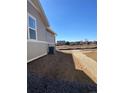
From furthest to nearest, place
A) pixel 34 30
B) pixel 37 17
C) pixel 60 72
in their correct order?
pixel 37 17, pixel 34 30, pixel 60 72

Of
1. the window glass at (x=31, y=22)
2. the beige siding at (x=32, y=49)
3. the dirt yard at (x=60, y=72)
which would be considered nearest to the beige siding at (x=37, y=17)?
the window glass at (x=31, y=22)

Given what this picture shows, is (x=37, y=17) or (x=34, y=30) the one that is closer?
(x=34, y=30)

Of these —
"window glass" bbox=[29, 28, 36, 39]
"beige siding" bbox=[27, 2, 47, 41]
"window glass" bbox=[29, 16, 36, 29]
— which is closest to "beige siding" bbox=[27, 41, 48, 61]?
"window glass" bbox=[29, 28, 36, 39]

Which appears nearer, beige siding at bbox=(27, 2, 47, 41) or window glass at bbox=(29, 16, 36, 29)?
beige siding at bbox=(27, 2, 47, 41)

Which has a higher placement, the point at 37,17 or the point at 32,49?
the point at 37,17

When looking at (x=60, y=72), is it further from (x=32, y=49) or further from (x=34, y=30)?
(x=34, y=30)

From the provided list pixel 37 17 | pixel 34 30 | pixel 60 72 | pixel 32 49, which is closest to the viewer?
pixel 60 72

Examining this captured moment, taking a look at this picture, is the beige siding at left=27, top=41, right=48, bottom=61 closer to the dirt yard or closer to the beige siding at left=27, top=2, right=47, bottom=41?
the dirt yard

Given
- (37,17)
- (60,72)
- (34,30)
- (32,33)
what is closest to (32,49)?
(32,33)
